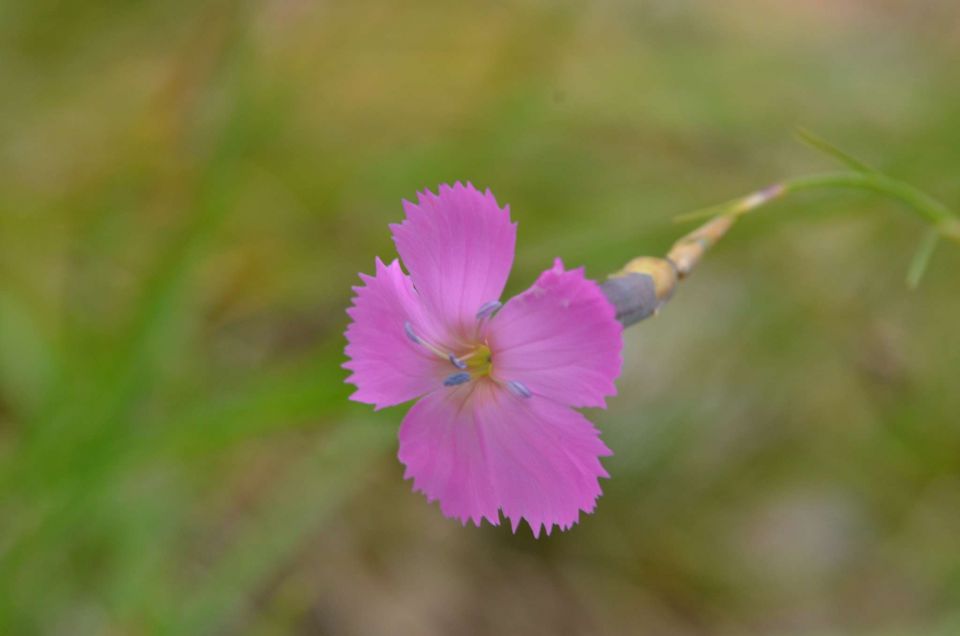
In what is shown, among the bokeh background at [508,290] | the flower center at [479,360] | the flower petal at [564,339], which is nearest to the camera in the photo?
the flower petal at [564,339]

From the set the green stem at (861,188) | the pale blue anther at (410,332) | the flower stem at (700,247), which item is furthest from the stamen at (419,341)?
the green stem at (861,188)

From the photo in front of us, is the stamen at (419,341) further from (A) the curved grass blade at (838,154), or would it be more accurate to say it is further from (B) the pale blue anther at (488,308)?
(A) the curved grass blade at (838,154)

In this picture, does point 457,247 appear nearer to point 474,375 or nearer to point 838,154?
point 474,375

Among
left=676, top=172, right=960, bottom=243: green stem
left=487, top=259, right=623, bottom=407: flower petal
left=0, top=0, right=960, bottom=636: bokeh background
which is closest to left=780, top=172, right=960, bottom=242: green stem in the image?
left=676, top=172, right=960, bottom=243: green stem

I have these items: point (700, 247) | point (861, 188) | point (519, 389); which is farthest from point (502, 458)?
point (861, 188)

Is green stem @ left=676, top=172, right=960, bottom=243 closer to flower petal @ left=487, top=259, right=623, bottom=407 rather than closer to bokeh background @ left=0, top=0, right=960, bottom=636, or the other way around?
flower petal @ left=487, top=259, right=623, bottom=407

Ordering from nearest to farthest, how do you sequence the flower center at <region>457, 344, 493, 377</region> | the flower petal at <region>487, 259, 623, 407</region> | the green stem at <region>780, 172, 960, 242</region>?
the flower petal at <region>487, 259, 623, 407</region>, the flower center at <region>457, 344, 493, 377</region>, the green stem at <region>780, 172, 960, 242</region>

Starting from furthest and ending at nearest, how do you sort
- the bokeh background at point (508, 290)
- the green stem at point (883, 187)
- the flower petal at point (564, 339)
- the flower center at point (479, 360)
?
the bokeh background at point (508, 290), the green stem at point (883, 187), the flower center at point (479, 360), the flower petal at point (564, 339)
